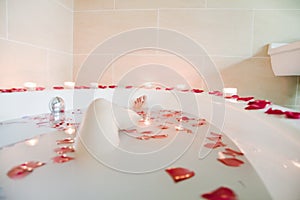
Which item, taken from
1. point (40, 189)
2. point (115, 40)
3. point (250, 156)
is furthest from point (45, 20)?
point (250, 156)

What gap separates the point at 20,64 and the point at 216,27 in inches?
69.9

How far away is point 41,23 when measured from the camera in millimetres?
1783

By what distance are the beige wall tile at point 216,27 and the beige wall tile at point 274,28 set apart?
0.24 ft

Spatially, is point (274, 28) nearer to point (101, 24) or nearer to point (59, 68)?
point (101, 24)

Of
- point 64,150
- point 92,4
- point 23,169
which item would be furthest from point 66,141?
point 92,4

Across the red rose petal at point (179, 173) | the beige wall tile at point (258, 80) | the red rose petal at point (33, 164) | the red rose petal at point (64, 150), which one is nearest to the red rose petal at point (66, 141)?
the red rose petal at point (64, 150)

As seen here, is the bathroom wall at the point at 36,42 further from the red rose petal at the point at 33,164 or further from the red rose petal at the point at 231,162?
the red rose petal at the point at 231,162

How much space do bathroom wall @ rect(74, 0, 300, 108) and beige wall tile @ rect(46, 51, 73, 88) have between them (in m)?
0.41

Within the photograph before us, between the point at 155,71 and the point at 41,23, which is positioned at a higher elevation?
the point at 41,23

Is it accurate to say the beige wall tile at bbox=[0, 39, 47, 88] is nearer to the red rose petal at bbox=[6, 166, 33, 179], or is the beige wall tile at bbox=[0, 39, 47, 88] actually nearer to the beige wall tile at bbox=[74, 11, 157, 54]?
the beige wall tile at bbox=[74, 11, 157, 54]

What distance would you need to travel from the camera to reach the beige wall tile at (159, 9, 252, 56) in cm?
198

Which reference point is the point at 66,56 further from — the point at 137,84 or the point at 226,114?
the point at 226,114

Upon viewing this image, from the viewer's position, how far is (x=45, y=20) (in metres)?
1.84

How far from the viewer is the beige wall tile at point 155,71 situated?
2.10 m
